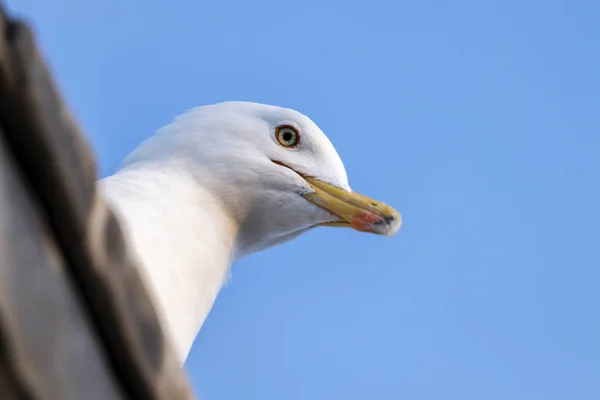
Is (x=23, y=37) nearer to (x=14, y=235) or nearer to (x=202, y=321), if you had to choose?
(x=14, y=235)

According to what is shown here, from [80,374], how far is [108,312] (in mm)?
138

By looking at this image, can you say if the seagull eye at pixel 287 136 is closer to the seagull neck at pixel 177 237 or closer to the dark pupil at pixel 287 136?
the dark pupil at pixel 287 136

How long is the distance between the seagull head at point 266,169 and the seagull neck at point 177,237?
6.7 inches

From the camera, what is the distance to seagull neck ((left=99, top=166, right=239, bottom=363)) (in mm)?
4887

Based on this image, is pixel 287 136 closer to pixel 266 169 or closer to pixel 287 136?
pixel 287 136

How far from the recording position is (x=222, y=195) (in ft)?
19.5

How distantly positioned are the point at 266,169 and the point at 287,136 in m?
0.38

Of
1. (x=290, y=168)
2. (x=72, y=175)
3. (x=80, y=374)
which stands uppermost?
(x=290, y=168)

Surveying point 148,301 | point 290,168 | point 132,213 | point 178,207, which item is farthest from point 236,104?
point 148,301

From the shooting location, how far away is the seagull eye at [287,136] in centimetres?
647

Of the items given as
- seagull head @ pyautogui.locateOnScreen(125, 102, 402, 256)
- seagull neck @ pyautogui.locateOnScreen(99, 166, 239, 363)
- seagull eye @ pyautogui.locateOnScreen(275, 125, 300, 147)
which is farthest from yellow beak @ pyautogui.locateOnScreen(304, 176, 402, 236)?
seagull neck @ pyautogui.locateOnScreen(99, 166, 239, 363)

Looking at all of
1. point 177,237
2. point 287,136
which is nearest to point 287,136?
point 287,136

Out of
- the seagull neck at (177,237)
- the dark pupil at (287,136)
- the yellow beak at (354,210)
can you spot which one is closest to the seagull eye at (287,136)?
the dark pupil at (287,136)

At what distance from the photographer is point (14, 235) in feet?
5.50
